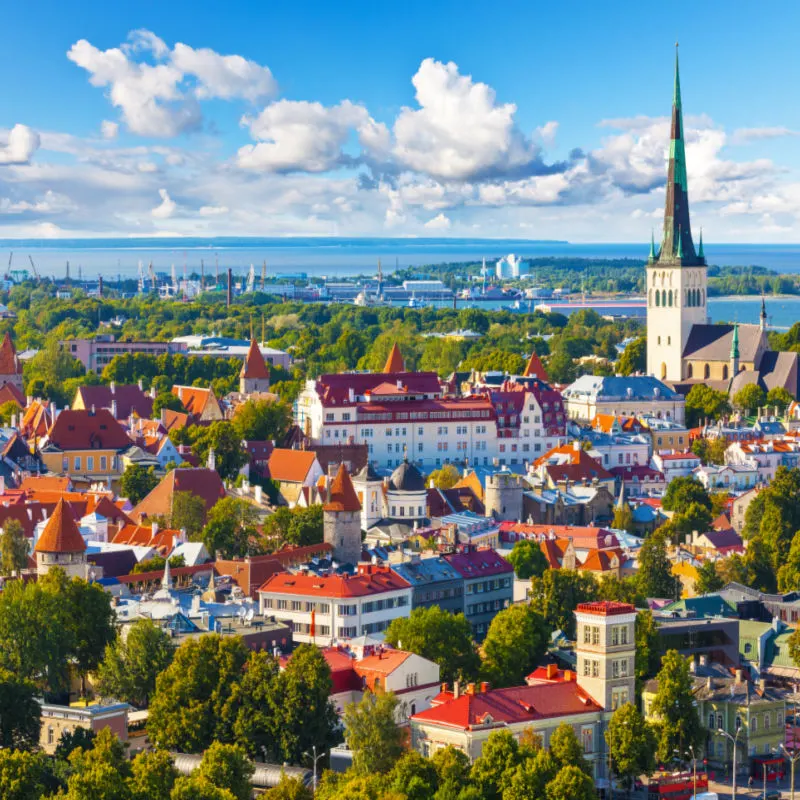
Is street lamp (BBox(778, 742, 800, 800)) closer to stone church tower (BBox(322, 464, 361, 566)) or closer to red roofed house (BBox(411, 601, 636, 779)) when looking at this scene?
red roofed house (BBox(411, 601, 636, 779))

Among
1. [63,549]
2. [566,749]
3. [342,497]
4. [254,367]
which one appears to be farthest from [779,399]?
[566,749]

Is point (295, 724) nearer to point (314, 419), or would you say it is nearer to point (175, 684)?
point (175, 684)

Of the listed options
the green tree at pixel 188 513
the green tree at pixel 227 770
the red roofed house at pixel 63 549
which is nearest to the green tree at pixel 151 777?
the green tree at pixel 227 770

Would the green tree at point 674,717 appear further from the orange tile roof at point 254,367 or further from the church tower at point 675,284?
the church tower at point 675,284

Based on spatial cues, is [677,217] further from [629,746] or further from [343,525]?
[629,746]

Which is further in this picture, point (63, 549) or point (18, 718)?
point (63, 549)

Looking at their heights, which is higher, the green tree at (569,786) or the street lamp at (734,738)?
the green tree at (569,786)
